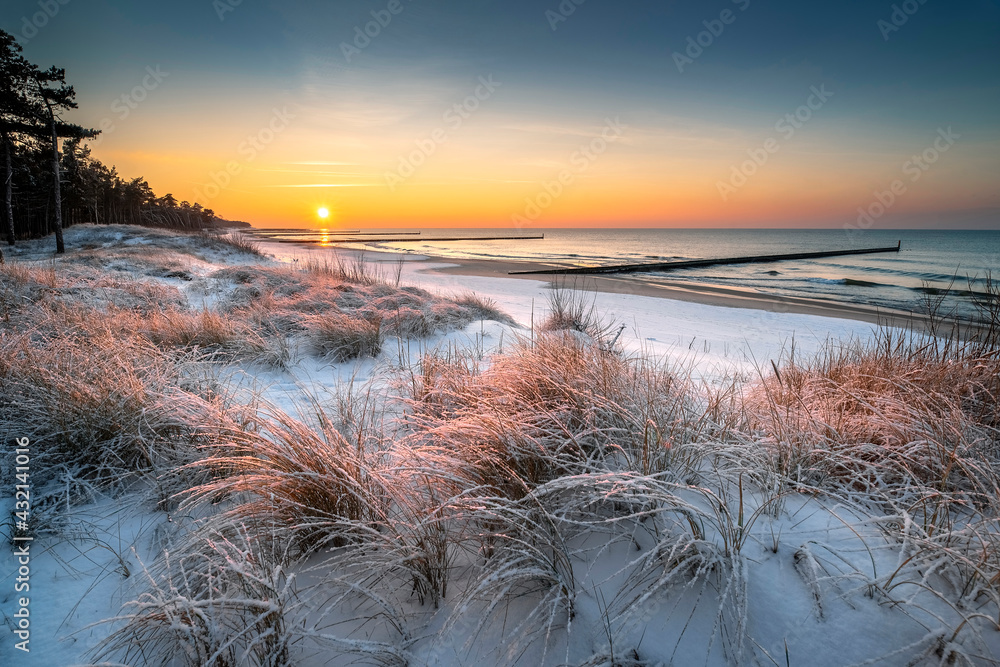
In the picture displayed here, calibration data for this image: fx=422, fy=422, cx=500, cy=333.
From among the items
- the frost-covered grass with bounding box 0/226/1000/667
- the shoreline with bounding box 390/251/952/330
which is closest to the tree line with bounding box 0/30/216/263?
the frost-covered grass with bounding box 0/226/1000/667

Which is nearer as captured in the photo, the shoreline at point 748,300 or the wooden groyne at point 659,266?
the shoreline at point 748,300

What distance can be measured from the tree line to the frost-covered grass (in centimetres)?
1138

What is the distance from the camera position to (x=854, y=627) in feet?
4.34

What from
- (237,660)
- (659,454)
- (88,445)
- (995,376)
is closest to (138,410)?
(88,445)

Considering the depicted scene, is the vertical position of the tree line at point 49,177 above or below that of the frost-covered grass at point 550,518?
above

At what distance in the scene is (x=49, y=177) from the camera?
30.2 metres

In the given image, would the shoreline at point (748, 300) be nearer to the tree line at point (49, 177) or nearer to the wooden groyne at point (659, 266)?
the wooden groyne at point (659, 266)

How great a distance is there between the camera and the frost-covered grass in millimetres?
1351

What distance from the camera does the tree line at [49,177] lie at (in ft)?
54.0

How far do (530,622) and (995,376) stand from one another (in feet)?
11.4

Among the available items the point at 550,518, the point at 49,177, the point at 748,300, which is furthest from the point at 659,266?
the point at 49,177

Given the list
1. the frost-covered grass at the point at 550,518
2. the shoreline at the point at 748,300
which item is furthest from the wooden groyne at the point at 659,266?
the frost-covered grass at the point at 550,518

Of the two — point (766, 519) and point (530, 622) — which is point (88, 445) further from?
point (766, 519)

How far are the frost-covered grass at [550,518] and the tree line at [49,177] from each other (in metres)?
11.4
